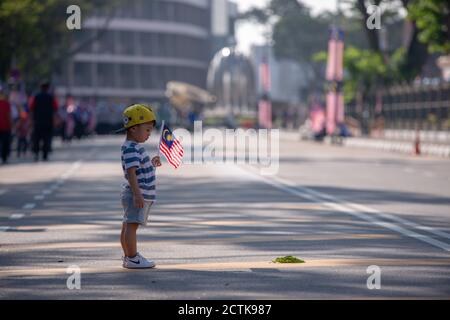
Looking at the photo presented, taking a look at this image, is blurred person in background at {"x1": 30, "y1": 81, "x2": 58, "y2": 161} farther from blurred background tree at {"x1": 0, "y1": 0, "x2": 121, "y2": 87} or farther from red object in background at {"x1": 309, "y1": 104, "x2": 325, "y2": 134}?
red object in background at {"x1": 309, "y1": 104, "x2": 325, "y2": 134}

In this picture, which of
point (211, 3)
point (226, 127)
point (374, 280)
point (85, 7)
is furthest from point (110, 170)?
point (211, 3)

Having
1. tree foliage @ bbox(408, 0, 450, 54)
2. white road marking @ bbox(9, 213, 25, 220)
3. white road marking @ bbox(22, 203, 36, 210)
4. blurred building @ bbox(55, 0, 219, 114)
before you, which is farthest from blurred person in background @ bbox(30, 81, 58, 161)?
blurred building @ bbox(55, 0, 219, 114)

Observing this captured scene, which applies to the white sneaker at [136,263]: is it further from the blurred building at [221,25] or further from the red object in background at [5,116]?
the blurred building at [221,25]

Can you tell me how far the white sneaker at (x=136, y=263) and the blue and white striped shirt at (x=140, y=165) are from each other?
497 mm

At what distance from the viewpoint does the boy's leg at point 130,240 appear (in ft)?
37.8

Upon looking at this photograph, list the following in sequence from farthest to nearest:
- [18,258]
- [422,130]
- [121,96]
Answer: [121,96]
[422,130]
[18,258]

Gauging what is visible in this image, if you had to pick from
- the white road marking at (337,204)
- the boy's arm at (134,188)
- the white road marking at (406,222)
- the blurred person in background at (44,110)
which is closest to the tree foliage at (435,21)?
the blurred person in background at (44,110)

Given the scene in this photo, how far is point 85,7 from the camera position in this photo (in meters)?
72.0

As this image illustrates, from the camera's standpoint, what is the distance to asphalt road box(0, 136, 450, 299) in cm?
1020

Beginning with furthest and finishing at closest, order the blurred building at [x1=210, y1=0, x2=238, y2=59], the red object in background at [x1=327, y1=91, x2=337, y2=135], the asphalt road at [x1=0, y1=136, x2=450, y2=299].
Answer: the blurred building at [x1=210, y1=0, x2=238, y2=59]
the red object in background at [x1=327, y1=91, x2=337, y2=135]
the asphalt road at [x1=0, y1=136, x2=450, y2=299]

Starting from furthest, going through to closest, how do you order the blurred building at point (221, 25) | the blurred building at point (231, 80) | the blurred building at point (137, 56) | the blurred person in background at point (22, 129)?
1. the blurred building at point (221, 25)
2. the blurred building at point (137, 56)
3. the blurred building at point (231, 80)
4. the blurred person in background at point (22, 129)

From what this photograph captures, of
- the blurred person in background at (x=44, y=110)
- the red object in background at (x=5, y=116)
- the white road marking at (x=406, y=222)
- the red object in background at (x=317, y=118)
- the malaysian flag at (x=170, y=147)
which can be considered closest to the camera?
the malaysian flag at (x=170, y=147)
